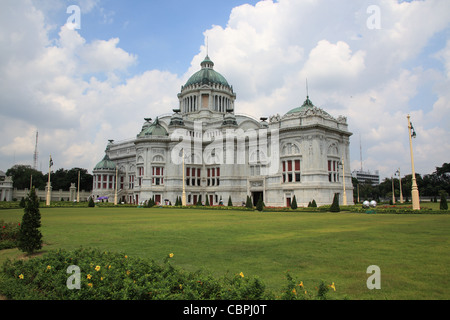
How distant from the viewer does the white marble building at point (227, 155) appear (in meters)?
52.0

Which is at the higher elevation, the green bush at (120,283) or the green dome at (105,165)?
the green dome at (105,165)

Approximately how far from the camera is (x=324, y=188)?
50031 millimetres

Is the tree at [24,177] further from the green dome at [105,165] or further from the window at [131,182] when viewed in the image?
the window at [131,182]

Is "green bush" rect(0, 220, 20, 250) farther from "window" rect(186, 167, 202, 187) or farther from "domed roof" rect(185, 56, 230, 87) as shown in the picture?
"domed roof" rect(185, 56, 230, 87)

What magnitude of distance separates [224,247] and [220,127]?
5605 centimetres

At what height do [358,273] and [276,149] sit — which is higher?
[276,149]

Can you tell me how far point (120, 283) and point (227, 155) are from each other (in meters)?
55.6

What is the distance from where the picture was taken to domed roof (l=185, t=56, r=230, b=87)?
3081 inches

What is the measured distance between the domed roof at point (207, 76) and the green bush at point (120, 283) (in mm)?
71986

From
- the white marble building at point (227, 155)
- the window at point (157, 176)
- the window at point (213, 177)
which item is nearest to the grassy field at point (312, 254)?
the white marble building at point (227, 155)

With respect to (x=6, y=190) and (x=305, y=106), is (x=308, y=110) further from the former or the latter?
(x=6, y=190)

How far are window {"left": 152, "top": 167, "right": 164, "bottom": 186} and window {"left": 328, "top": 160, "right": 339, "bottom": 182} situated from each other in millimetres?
33823
